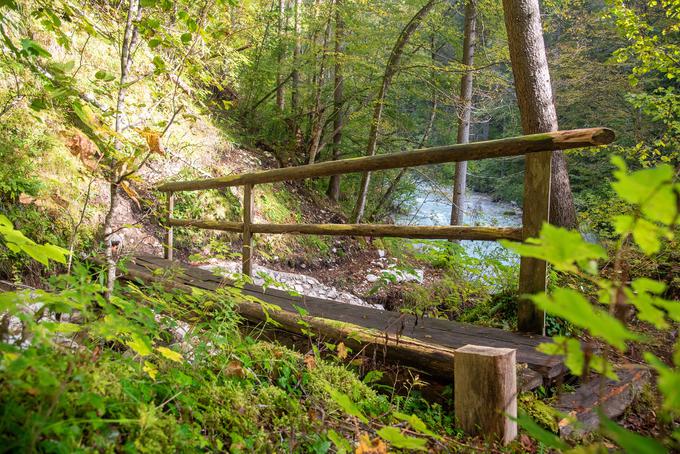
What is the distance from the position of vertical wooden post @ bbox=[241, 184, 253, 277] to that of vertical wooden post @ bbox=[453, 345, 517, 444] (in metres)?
2.56

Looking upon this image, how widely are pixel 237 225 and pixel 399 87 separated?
27.7 feet

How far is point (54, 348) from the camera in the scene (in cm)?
111

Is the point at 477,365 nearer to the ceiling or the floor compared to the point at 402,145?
Answer: nearer to the floor

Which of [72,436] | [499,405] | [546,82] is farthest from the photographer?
[546,82]

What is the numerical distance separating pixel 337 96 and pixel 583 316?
1088 cm

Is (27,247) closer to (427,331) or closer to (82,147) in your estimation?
(82,147)

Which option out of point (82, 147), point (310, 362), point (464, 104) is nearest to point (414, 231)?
point (310, 362)

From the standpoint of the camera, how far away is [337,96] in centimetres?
1080

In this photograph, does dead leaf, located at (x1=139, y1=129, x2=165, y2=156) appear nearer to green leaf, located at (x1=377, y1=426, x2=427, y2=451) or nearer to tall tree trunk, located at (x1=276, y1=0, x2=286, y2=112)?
green leaf, located at (x1=377, y1=426, x2=427, y2=451)

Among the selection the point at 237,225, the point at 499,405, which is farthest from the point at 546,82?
the point at 499,405

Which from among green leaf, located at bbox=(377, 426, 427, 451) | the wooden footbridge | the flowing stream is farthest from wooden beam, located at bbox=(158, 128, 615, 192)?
the flowing stream

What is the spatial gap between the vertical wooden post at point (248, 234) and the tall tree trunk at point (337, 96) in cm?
590

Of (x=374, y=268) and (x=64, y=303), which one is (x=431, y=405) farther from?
(x=374, y=268)

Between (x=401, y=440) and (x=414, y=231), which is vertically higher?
(x=414, y=231)
